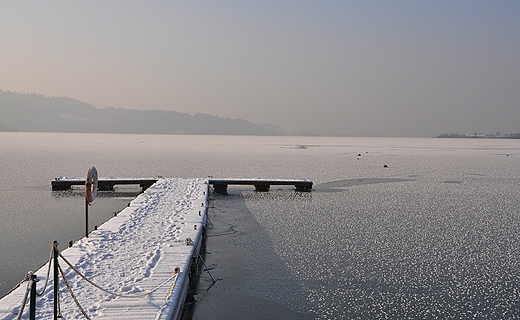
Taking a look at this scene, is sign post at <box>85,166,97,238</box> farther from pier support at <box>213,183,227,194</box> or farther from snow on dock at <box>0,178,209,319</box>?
pier support at <box>213,183,227,194</box>

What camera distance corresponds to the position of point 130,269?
8609 mm

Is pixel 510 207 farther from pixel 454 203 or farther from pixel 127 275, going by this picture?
pixel 127 275

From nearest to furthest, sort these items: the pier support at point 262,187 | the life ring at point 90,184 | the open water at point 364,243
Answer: the open water at point 364,243
the life ring at point 90,184
the pier support at point 262,187

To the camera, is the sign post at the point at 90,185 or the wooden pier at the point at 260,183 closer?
the sign post at the point at 90,185

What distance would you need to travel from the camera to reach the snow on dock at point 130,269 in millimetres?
6664

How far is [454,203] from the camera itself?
21.9 meters

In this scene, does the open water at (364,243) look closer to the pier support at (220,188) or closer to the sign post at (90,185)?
the pier support at (220,188)

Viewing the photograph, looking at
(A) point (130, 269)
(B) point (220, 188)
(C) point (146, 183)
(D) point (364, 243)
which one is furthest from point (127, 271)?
(C) point (146, 183)

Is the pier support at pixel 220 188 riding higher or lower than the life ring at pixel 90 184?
lower

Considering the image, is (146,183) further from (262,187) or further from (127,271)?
(127,271)

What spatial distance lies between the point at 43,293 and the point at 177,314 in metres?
2.20

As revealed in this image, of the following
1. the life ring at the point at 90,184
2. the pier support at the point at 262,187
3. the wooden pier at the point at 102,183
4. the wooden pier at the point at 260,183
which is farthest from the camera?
the pier support at the point at 262,187

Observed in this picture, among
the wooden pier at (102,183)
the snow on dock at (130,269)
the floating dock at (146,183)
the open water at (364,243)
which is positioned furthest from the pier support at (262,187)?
the snow on dock at (130,269)

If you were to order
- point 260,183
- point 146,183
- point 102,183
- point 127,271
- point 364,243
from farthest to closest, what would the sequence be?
point 260,183 < point 146,183 < point 102,183 < point 364,243 < point 127,271
